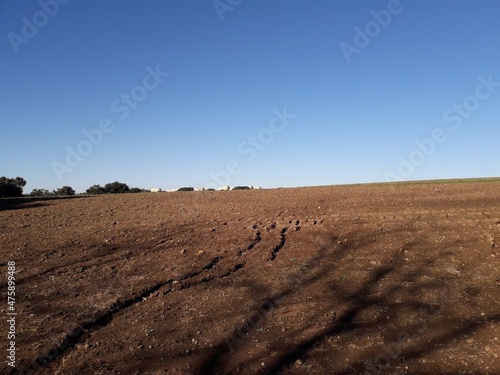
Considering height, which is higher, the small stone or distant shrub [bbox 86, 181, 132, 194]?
distant shrub [bbox 86, 181, 132, 194]

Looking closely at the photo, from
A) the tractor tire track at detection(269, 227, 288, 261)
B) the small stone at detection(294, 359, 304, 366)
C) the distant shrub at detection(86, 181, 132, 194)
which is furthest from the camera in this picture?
the distant shrub at detection(86, 181, 132, 194)

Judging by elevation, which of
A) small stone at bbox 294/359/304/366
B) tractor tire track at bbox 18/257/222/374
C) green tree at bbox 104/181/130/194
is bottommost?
small stone at bbox 294/359/304/366

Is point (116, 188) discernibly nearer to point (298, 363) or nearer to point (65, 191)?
point (65, 191)

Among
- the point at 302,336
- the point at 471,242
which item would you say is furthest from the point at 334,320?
the point at 471,242

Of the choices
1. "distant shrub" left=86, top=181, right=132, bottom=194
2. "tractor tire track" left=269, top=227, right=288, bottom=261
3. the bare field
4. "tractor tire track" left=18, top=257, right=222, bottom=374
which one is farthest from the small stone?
"distant shrub" left=86, top=181, right=132, bottom=194

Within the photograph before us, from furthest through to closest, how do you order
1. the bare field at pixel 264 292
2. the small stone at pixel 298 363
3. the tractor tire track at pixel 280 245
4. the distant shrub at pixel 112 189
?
1. the distant shrub at pixel 112 189
2. the tractor tire track at pixel 280 245
3. the bare field at pixel 264 292
4. the small stone at pixel 298 363

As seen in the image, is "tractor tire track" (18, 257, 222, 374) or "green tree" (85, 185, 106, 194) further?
"green tree" (85, 185, 106, 194)

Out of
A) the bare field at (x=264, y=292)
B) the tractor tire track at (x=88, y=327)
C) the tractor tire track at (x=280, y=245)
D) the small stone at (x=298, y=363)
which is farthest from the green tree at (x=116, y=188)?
the small stone at (x=298, y=363)

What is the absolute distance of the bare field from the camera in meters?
4.91

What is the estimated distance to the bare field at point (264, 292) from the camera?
4.91 meters

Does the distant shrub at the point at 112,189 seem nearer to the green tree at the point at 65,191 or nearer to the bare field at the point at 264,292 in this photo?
the green tree at the point at 65,191

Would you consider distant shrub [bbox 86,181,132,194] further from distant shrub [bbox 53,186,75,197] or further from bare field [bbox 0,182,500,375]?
bare field [bbox 0,182,500,375]

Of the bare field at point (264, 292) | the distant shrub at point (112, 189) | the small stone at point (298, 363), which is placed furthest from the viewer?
the distant shrub at point (112, 189)

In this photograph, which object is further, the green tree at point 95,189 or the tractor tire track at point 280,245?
the green tree at point 95,189
